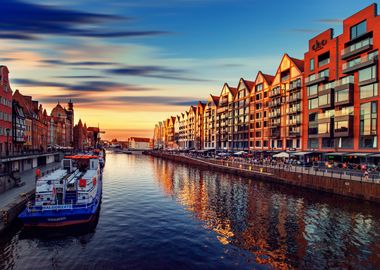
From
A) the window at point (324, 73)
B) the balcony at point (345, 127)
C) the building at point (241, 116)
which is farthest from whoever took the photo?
the building at point (241, 116)

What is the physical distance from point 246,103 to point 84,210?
88321 mm

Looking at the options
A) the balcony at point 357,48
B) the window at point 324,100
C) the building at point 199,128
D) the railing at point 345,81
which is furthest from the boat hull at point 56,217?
the building at point 199,128

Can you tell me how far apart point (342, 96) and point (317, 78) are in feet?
32.9

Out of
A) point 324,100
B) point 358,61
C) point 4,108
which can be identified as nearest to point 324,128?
point 324,100

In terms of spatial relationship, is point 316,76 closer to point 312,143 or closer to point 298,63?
point 298,63

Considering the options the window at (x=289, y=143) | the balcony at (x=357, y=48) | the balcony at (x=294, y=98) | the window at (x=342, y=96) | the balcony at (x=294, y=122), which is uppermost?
the balcony at (x=357, y=48)

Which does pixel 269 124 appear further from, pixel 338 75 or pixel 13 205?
pixel 13 205

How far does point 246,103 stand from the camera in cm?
10575

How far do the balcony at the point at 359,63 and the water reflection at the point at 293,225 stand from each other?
2860 cm

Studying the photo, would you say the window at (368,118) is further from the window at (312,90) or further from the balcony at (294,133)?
the balcony at (294,133)

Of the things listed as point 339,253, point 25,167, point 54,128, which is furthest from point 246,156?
point 54,128

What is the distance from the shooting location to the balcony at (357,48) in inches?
2092

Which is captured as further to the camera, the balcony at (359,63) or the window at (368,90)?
the window at (368,90)

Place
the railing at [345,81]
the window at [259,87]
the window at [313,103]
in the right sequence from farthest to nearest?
the window at [259,87] → the window at [313,103] → the railing at [345,81]
